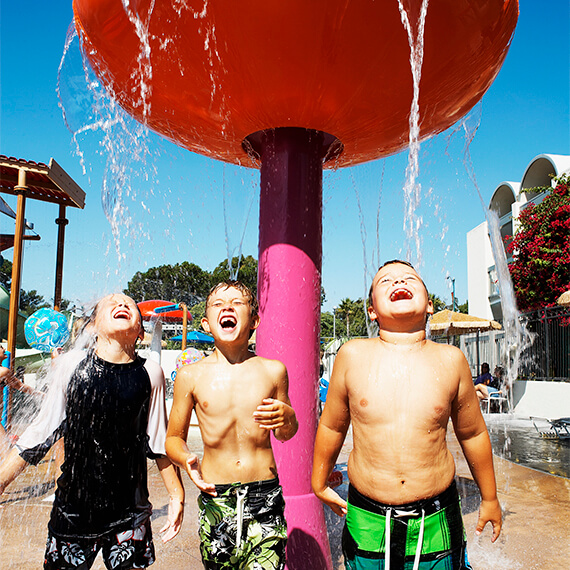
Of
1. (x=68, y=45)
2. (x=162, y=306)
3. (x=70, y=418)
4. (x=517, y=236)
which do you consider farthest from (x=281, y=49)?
(x=517, y=236)

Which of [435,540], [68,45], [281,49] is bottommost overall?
[435,540]

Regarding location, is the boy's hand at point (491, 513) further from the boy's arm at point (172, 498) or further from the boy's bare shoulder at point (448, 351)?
the boy's arm at point (172, 498)

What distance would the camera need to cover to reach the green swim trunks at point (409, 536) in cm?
195

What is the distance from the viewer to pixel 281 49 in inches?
106

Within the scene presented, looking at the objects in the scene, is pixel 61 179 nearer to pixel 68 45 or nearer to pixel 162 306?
pixel 68 45

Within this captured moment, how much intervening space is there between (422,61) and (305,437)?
233 centimetres

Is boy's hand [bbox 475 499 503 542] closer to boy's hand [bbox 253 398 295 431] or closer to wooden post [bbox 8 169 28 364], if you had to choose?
boy's hand [bbox 253 398 295 431]

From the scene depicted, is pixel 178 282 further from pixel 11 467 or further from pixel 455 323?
pixel 11 467

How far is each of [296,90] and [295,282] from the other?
1.16 meters

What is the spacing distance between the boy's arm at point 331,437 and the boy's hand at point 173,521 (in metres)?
0.65

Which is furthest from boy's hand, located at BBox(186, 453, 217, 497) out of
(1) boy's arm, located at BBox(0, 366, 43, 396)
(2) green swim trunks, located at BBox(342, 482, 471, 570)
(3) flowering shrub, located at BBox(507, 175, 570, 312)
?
(3) flowering shrub, located at BBox(507, 175, 570, 312)

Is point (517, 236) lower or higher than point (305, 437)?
higher

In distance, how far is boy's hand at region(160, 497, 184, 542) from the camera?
232cm

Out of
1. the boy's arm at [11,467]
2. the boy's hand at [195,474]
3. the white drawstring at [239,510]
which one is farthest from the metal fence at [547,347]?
the boy's arm at [11,467]
